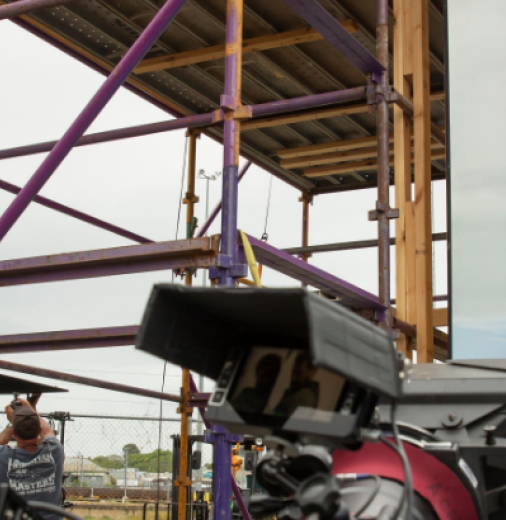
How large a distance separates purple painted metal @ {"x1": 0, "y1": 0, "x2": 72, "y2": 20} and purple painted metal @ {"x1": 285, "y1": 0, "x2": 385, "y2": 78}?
1.67m

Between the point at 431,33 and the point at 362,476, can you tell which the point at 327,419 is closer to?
the point at 362,476

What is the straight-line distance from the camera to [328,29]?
6184 mm

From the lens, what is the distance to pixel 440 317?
8.73 meters

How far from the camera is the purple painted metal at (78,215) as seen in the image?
27.2 feet

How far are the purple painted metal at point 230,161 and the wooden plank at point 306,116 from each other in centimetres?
400

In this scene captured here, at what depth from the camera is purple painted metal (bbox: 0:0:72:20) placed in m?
5.80

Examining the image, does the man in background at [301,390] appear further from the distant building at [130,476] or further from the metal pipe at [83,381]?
the distant building at [130,476]

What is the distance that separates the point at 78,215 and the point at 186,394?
7.33ft

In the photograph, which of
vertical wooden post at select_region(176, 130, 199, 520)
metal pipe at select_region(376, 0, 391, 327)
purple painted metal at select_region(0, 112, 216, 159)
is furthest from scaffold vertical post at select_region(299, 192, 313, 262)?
metal pipe at select_region(376, 0, 391, 327)

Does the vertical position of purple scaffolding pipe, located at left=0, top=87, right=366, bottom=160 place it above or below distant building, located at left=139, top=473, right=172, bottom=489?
above

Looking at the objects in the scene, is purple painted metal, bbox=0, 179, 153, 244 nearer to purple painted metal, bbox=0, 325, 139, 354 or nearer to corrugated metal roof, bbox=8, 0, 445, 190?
purple painted metal, bbox=0, 325, 139, 354

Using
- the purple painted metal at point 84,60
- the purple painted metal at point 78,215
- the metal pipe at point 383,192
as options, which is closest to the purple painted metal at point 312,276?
the metal pipe at point 383,192

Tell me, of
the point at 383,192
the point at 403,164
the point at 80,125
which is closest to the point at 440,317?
the point at 403,164

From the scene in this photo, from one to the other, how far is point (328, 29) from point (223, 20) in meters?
2.34
